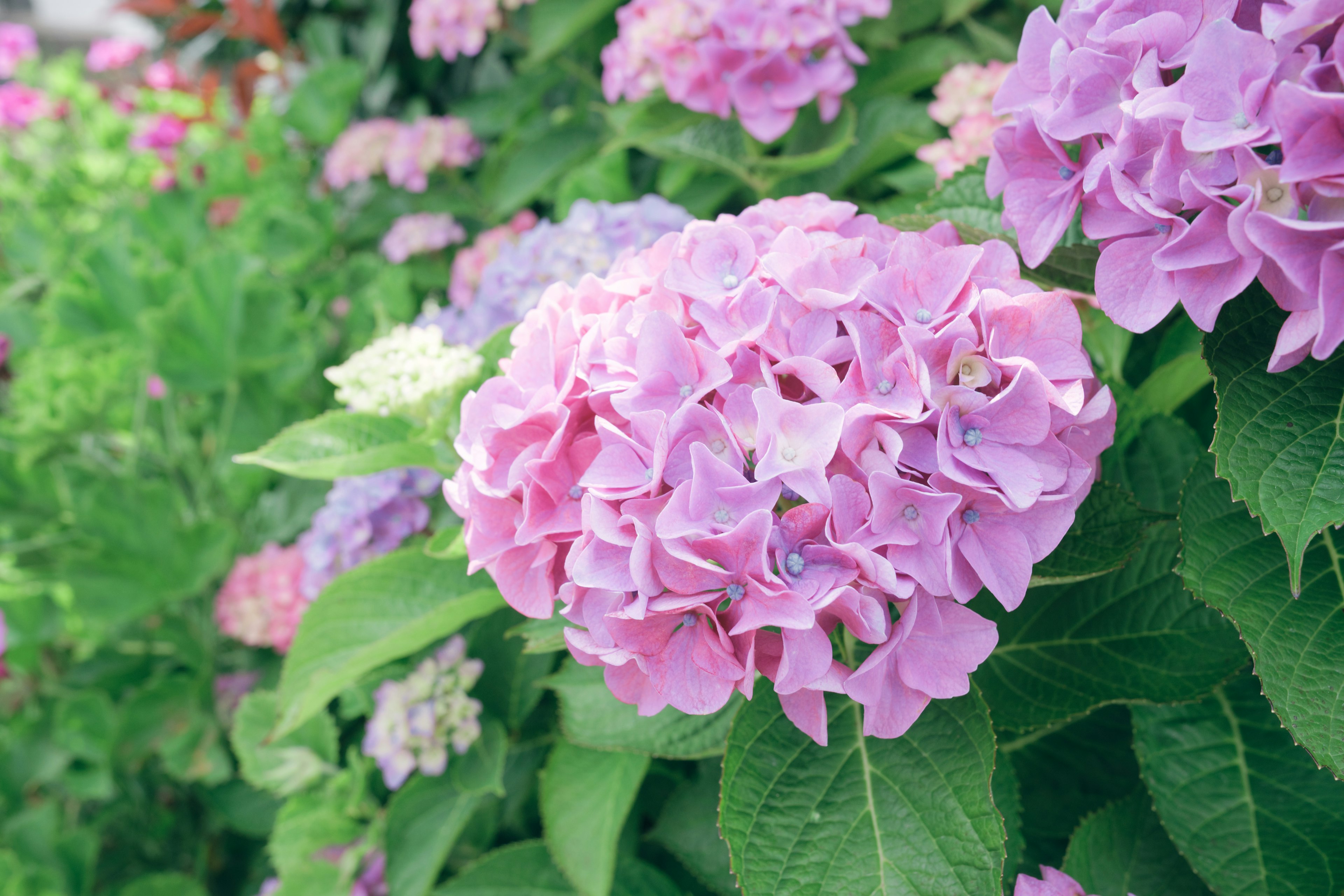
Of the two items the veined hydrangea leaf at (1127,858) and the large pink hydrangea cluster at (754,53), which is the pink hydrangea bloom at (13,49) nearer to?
the large pink hydrangea cluster at (754,53)

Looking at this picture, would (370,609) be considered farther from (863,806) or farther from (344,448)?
(863,806)

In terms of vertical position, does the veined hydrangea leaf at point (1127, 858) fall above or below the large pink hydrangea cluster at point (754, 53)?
below

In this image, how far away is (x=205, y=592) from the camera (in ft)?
4.91

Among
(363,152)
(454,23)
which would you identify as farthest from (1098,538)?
(363,152)

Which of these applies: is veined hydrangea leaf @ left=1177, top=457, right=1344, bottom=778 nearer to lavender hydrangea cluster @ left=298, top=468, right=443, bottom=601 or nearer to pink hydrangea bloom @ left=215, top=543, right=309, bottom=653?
lavender hydrangea cluster @ left=298, top=468, right=443, bottom=601

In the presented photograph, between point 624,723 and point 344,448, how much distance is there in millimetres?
350

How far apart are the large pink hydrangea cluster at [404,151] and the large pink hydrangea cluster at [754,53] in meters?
0.67

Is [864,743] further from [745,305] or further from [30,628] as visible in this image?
[30,628]

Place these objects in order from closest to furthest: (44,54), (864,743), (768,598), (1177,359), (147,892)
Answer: (768,598) < (864,743) < (1177,359) < (147,892) < (44,54)

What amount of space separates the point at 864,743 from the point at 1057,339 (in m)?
0.29

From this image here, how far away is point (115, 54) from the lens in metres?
2.65

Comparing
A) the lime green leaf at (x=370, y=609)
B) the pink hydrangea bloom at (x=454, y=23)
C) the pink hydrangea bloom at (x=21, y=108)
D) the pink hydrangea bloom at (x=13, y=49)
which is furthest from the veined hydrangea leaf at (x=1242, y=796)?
the pink hydrangea bloom at (x=13, y=49)

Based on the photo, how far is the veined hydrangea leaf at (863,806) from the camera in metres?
0.50

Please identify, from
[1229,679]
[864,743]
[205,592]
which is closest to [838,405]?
[864,743]
